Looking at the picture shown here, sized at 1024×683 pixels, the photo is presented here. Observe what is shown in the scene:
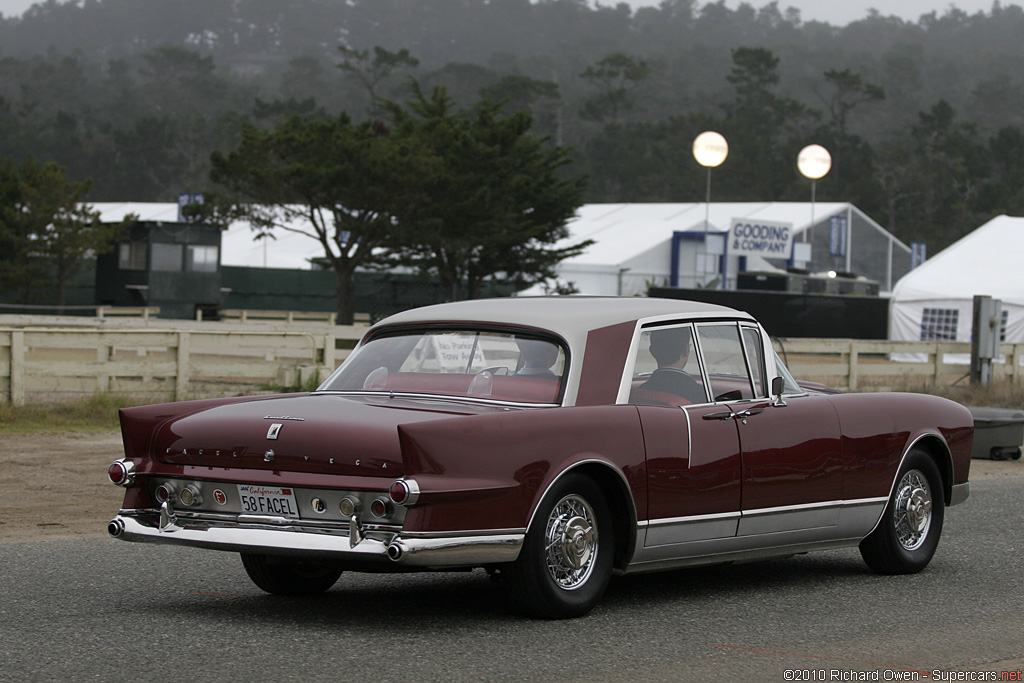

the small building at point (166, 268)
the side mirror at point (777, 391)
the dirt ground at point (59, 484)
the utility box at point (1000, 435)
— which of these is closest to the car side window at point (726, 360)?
the side mirror at point (777, 391)

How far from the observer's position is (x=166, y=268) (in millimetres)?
49656

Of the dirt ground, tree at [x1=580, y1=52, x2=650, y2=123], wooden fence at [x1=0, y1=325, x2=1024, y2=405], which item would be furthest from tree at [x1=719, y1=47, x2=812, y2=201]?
the dirt ground

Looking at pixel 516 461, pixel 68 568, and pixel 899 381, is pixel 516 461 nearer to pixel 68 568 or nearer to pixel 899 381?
pixel 68 568

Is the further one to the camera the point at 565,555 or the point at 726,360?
the point at 726,360

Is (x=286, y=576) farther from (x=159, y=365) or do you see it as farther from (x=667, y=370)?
(x=159, y=365)

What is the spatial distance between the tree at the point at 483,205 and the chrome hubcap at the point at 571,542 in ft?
142

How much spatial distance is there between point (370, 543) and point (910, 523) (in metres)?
3.68

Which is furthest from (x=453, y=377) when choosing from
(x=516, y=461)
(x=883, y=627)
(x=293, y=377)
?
(x=293, y=377)

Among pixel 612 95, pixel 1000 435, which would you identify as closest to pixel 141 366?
pixel 1000 435

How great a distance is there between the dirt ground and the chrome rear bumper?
346 centimetres

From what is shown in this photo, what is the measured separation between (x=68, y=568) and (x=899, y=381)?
61.7 ft

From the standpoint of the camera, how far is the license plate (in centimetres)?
566

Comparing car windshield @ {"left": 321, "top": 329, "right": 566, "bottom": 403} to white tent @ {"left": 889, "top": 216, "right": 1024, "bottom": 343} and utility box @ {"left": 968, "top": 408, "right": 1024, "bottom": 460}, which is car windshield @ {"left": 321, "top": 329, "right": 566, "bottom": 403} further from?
white tent @ {"left": 889, "top": 216, "right": 1024, "bottom": 343}

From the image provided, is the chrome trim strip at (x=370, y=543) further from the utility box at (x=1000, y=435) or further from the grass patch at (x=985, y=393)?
the grass patch at (x=985, y=393)
